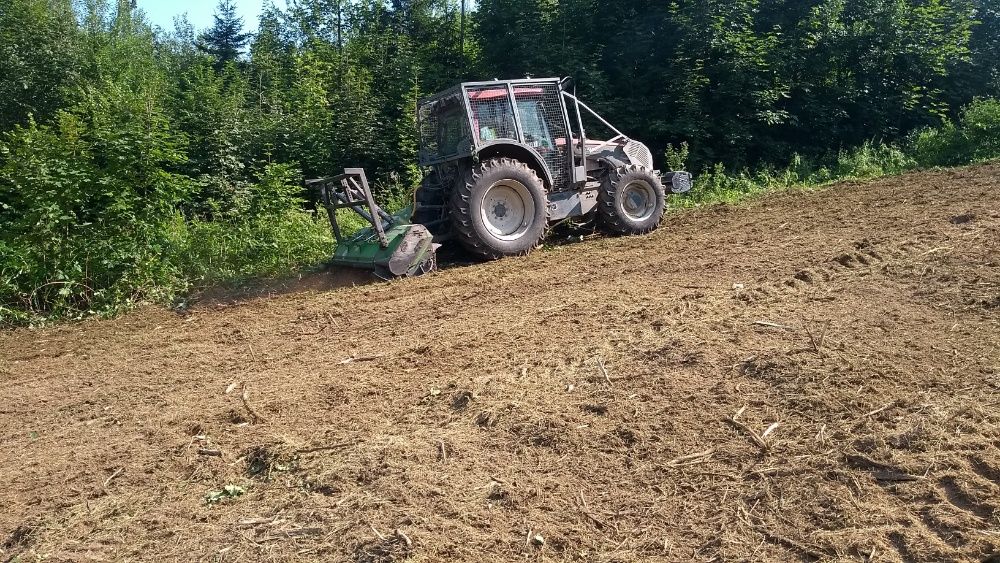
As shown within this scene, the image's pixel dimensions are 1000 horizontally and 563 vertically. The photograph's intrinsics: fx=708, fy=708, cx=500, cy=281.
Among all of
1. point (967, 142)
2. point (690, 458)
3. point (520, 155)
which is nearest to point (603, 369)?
point (690, 458)

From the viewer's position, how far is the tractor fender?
8836 millimetres

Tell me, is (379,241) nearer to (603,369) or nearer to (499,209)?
(499,209)

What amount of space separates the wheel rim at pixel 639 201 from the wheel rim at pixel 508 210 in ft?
5.89

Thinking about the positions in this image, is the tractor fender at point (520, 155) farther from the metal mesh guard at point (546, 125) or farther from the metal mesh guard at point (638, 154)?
the metal mesh guard at point (638, 154)

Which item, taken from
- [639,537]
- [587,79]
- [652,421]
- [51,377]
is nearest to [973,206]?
[652,421]

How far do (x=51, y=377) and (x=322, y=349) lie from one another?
2.27 meters

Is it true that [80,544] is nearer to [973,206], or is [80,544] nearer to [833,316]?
[833,316]

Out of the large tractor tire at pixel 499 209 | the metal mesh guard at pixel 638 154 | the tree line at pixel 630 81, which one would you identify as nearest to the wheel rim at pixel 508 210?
the large tractor tire at pixel 499 209

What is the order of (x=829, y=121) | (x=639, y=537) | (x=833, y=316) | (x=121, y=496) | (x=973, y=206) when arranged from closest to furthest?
(x=639, y=537), (x=121, y=496), (x=833, y=316), (x=973, y=206), (x=829, y=121)

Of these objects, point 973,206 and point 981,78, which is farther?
point 981,78

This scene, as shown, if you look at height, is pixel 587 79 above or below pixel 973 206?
above

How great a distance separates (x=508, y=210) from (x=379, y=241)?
1731 mm

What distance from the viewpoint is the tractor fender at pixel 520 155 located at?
8836mm

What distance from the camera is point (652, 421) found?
386cm
